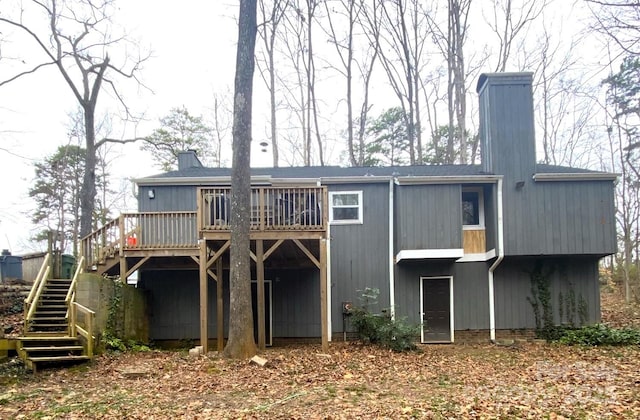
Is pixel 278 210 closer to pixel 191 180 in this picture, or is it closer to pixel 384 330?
pixel 384 330

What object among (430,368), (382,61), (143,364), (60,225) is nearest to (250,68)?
(143,364)

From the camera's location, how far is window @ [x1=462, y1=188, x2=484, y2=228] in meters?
14.3

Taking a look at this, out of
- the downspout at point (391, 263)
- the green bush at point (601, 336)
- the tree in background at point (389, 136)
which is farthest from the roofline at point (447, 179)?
the tree in background at point (389, 136)

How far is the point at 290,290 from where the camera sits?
1453cm

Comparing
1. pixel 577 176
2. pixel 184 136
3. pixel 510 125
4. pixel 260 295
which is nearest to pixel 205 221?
pixel 260 295

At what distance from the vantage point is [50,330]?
10.9 metres

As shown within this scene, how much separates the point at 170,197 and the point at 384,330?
7628 mm

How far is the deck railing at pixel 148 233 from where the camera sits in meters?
13.2

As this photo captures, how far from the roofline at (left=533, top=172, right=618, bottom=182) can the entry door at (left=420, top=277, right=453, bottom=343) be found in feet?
12.9

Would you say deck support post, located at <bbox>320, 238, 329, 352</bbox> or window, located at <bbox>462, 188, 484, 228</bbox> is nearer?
deck support post, located at <bbox>320, 238, 329, 352</bbox>

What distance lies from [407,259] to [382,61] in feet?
44.6

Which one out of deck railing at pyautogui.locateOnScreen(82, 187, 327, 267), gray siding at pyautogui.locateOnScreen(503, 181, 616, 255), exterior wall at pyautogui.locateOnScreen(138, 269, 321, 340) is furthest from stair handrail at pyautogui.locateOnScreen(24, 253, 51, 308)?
gray siding at pyautogui.locateOnScreen(503, 181, 616, 255)

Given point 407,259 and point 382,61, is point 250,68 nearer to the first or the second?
point 407,259

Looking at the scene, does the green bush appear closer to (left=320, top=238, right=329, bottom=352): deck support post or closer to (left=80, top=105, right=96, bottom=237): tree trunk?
(left=320, top=238, right=329, bottom=352): deck support post
